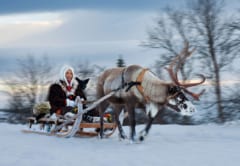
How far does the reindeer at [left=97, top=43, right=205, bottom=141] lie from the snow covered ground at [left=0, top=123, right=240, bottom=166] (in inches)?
25.5

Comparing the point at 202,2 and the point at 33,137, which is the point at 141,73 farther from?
the point at 202,2

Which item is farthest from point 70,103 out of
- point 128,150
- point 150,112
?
point 128,150

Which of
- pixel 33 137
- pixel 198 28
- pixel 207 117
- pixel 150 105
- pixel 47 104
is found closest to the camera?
pixel 150 105

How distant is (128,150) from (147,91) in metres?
Answer: 1.41

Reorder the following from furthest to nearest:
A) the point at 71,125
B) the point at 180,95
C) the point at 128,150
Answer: the point at 71,125 < the point at 180,95 < the point at 128,150

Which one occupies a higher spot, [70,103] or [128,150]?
[70,103]

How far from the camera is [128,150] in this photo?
29.8 feet

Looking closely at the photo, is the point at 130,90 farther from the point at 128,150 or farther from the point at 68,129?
the point at 68,129

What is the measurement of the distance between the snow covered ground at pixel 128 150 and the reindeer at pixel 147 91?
0.65 metres

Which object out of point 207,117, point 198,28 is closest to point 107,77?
point 207,117

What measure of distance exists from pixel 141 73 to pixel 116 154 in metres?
2.19

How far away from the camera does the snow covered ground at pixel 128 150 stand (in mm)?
7801

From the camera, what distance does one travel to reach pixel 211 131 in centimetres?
1181

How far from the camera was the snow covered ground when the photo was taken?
7.80 m
